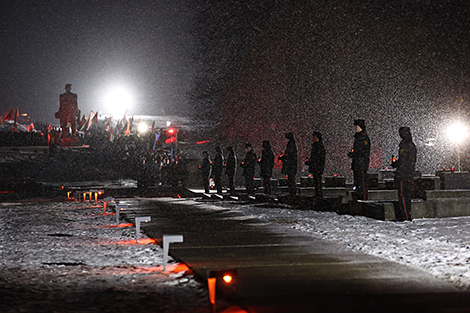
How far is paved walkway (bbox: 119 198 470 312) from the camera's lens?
5.32 metres

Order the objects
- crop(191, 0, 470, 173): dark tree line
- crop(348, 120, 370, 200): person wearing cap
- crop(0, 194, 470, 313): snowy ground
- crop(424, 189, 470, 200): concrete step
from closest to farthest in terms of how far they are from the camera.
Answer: crop(0, 194, 470, 313): snowy ground → crop(348, 120, 370, 200): person wearing cap → crop(424, 189, 470, 200): concrete step → crop(191, 0, 470, 173): dark tree line

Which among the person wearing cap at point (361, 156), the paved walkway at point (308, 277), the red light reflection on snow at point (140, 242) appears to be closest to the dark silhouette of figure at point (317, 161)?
the person wearing cap at point (361, 156)

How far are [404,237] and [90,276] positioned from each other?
581cm

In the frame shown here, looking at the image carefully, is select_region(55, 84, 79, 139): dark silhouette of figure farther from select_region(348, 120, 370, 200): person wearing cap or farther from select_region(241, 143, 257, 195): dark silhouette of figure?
select_region(348, 120, 370, 200): person wearing cap

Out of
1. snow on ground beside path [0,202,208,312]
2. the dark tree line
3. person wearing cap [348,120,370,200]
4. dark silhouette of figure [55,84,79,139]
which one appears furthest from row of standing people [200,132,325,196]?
dark silhouette of figure [55,84,79,139]

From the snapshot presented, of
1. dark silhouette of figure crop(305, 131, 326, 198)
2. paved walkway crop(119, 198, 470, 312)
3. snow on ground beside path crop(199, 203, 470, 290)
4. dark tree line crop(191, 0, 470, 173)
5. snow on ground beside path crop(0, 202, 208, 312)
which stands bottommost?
snow on ground beside path crop(0, 202, 208, 312)

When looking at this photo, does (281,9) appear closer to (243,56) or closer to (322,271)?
(243,56)

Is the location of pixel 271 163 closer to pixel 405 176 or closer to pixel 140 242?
pixel 405 176

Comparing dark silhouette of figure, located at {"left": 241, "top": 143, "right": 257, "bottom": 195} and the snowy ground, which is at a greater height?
dark silhouette of figure, located at {"left": 241, "top": 143, "right": 257, "bottom": 195}

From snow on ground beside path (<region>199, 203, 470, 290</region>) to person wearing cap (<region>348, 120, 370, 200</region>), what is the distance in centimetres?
97

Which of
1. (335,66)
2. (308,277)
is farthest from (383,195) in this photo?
(335,66)

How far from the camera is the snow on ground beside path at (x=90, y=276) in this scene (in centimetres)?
565

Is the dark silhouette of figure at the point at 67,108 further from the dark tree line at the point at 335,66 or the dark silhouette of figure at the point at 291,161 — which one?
the dark silhouette of figure at the point at 291,161

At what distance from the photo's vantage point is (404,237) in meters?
10.5
